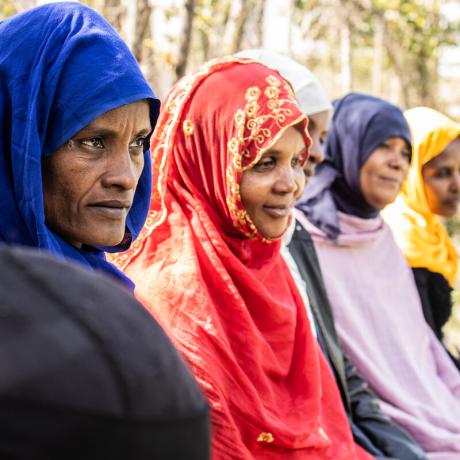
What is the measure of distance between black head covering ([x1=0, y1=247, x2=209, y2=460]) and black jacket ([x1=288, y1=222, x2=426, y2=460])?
2269 mm

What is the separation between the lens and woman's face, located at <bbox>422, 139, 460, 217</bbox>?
4.18m

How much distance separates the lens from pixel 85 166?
164cm

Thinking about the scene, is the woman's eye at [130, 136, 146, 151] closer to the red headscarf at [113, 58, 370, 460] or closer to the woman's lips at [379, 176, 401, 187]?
the red headscarf at [113, 58, 370, 460]

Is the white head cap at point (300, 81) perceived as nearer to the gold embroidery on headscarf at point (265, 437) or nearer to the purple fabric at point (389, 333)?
the purple fabric at point (389, 333)

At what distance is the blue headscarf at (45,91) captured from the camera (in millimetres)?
1504

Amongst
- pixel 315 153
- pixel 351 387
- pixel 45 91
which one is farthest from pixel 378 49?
pixel 45 91

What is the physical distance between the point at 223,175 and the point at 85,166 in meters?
0.71

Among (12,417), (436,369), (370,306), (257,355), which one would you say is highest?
(12,417)

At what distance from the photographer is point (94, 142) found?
1.66 meters

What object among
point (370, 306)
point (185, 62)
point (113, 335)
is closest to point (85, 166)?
point (113, 335)

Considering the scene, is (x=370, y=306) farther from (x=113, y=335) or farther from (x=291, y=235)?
(x=113, y=335)

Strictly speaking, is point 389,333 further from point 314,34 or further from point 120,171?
point 314,34

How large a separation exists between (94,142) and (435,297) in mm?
2665

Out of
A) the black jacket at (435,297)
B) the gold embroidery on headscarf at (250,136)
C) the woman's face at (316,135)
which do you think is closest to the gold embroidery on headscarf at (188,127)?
the gold embroidery on headscarf at (250,136)
